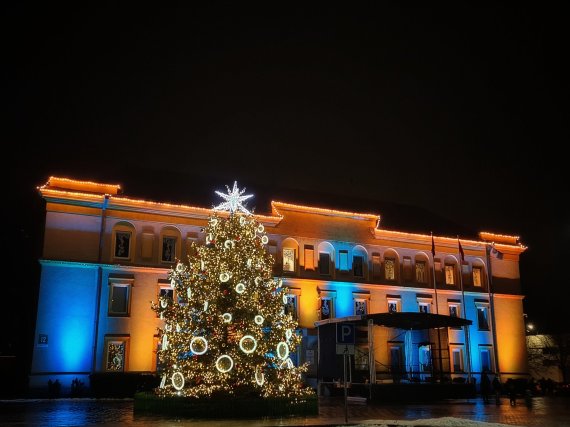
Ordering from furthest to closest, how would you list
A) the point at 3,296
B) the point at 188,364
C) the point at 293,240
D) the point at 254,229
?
the point at 3,296 < the point at 293,240 < the point at 254,229 < the point at 188,364

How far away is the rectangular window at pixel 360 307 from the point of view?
4378 centimetres

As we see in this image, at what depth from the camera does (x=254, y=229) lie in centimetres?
2448

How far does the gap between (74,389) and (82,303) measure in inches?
199

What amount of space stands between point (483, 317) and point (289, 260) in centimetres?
1788

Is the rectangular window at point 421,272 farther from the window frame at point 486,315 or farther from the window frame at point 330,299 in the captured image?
the window frame at point 330,299

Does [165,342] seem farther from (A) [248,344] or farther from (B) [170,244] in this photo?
(B) [170,244]

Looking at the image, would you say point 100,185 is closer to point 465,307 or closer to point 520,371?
point 465,307

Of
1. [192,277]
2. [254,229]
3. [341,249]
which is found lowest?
[192,277]

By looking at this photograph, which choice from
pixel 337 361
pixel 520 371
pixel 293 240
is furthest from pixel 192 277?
pixel 520 371

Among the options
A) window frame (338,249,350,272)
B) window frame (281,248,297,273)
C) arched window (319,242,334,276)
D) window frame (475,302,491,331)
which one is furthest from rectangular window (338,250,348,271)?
window frame (475,302,491,331)

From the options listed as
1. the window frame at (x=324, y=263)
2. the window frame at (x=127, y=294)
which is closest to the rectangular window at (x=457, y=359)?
the window frame at (x=324, y=263)

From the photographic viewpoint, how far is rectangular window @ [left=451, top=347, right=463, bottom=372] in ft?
149

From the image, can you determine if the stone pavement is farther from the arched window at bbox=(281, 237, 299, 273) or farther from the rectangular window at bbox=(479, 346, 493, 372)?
the rectangular window at bbox=(479, 346, 493, 372)

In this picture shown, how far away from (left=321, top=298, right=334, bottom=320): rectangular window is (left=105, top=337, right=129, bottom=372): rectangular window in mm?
14095
